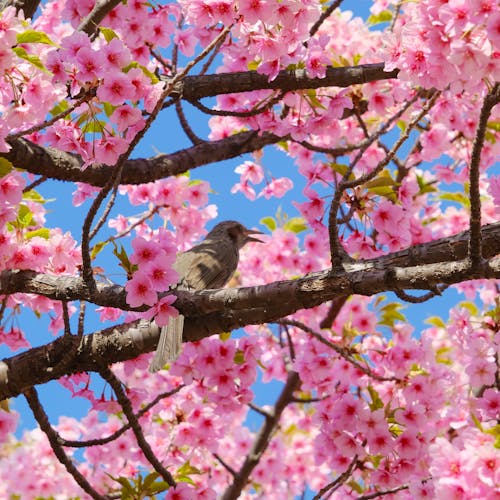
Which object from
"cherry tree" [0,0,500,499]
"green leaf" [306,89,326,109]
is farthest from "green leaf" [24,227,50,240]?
"green leaf" [306,89,326,109]

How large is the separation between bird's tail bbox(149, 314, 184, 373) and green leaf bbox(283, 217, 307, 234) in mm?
3150

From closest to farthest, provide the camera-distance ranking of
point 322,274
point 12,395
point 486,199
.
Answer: point 322,274 < point 12,395 < point 486,199

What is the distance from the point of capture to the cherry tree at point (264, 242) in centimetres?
262

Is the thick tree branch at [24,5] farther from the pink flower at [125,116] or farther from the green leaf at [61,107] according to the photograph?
the pink flower at [125,116]

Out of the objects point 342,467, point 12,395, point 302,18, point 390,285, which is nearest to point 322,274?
point 390,285

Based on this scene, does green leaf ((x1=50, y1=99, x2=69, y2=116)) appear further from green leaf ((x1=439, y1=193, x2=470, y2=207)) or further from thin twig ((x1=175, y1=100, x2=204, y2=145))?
green leaf ((x1=439, y1=193, x2=470, y2=207))

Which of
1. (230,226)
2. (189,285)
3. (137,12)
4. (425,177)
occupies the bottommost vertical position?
(189,285)

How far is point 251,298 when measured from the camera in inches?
107

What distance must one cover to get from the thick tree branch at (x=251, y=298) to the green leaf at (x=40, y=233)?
324mm

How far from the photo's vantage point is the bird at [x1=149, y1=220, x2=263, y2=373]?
3125 mm

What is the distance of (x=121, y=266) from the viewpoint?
2910 millimetres

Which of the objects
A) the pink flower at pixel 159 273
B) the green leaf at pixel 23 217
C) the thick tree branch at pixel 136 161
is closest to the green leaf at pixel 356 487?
the pink flower at pixel 159 273

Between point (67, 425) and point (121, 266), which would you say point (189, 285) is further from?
point (67, 425)

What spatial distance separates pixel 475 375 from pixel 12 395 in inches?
94.5
